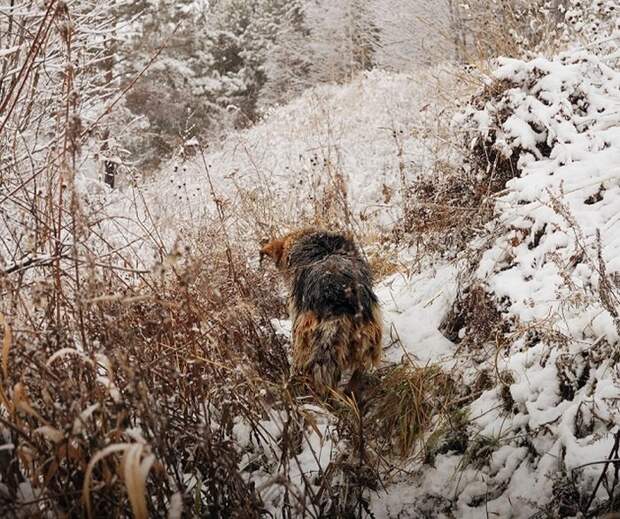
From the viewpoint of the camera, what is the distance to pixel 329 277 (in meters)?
2.83

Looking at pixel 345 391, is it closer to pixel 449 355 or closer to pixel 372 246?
pixel 449 355

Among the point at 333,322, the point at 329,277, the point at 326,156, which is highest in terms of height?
the point at 329,277

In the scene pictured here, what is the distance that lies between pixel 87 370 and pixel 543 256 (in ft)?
7.39

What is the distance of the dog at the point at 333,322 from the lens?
268 cm

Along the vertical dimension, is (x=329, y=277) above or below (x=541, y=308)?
above

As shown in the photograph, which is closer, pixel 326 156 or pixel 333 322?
pixel 333 322

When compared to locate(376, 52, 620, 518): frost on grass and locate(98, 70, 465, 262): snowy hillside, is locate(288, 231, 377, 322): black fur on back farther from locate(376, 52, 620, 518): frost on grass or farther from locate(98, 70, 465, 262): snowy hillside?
locate(98, 70, 465, 262): snowy hillside

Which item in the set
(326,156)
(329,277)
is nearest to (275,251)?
(329,277)

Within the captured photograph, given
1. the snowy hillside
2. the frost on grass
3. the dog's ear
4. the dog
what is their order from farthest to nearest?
the snowy hillside, the dog's ear, the dog, the frost on grass

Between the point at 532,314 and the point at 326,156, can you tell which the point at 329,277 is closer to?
the point at 532,314

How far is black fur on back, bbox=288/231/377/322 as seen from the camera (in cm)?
271

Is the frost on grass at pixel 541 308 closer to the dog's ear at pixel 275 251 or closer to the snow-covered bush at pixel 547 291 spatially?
the snow-covered bush at pixel 547 291

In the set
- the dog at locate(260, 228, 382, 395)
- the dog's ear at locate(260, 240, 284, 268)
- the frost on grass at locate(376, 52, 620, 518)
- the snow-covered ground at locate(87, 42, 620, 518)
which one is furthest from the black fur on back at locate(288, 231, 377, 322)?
the frost on grass at locate(376, 52, 620, 518)

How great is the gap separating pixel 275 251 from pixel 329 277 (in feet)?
3.29
